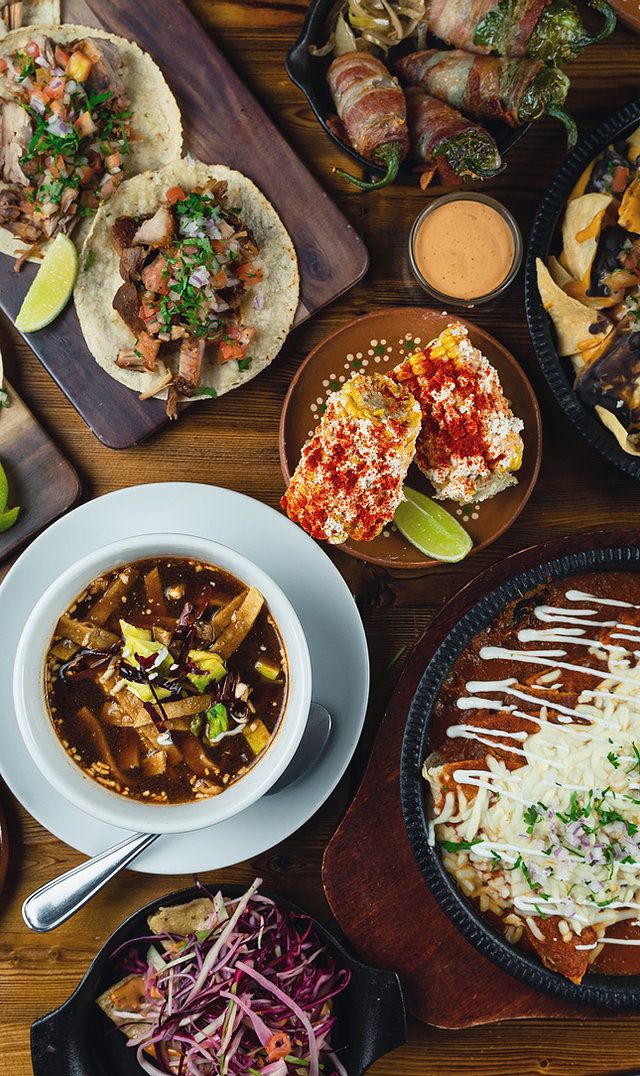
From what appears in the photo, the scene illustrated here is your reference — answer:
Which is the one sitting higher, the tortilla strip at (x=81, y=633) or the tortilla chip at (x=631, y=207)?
the tortilla chip at (x=631, y=207)

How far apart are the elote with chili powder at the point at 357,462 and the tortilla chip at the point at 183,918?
4.56ft

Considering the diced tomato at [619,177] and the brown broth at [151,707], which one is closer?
the brown broth at [151,707]

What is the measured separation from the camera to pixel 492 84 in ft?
9.83

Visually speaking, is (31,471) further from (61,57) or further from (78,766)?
(61,57)

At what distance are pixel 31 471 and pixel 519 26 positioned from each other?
7.43ft

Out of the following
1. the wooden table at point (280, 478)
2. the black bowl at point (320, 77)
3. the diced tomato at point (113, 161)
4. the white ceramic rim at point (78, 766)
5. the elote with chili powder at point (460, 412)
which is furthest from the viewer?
the wooden table at point (280, 478)

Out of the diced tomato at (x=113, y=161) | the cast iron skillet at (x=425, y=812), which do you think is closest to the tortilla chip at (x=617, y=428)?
the cast iron skillet at (x=425, y=812)

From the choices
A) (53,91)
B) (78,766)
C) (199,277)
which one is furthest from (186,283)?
(78,766)

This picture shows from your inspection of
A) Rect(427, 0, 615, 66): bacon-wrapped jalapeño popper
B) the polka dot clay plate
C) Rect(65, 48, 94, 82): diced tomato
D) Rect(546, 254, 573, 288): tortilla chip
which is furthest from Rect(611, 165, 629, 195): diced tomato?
Rect(65, 48, 94, 82): diced tomato

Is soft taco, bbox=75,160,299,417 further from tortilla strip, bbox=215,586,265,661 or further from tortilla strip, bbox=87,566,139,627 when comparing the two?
tortilla strip, bbox=215,586,265,661

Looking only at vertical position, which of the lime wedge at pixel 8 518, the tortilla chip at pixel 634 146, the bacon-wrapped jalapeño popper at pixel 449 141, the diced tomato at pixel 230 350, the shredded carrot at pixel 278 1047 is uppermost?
the bacon-wrapped jalapeño popper at pixel 449 141

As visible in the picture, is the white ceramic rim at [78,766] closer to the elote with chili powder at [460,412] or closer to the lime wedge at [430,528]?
the lime wedge at [430,528]

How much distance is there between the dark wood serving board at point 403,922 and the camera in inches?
124

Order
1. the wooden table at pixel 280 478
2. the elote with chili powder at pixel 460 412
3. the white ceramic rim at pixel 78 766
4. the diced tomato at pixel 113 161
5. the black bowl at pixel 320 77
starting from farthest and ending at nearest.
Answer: the wooden table at pixel 280 478, the diced tomato at pixel 113 161, the black bowl at pixel 320 77, the elote with chili powder at pixel 460 412, the white ceramic rim at pixel 78 766
